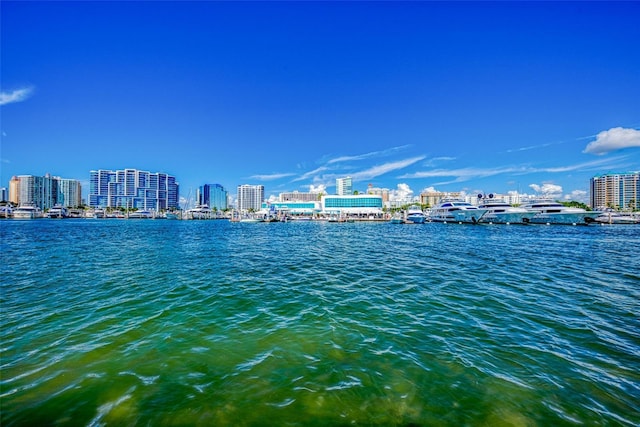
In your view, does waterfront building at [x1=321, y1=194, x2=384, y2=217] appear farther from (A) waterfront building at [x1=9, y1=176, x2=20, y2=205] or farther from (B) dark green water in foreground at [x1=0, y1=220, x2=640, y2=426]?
(A) waterfront building at [x1=9, y1=176, x2=20, y2=205]

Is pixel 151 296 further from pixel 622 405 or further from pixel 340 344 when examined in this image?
pixel 622 405

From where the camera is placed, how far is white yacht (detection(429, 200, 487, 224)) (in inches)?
3207

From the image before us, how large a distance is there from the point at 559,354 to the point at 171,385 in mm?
7935

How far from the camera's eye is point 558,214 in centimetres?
7269

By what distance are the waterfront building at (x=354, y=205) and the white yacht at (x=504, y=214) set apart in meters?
63.0

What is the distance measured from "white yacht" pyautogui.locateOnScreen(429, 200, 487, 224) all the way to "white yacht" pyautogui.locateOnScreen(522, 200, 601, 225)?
45.0 ft

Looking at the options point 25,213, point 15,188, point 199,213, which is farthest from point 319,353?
point 15,188

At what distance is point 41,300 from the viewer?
9.51m

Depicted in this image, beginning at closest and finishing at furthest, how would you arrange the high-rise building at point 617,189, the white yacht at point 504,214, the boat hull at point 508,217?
the boat hull at point 508,217 < the white yacht at point 504,214 < the high-rise building at point 617,189

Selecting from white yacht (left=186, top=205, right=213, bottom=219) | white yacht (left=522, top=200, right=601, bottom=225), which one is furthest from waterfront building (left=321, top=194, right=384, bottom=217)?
white yacht (left=186, top=205, right=213, bottom=219)

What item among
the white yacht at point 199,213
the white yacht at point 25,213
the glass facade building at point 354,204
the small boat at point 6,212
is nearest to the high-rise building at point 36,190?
the small boat at point 6,212

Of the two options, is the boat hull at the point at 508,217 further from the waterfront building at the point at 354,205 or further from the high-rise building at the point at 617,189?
the high-rise building at the point at 617,189

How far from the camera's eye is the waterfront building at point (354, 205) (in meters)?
148

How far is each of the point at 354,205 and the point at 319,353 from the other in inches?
5766
